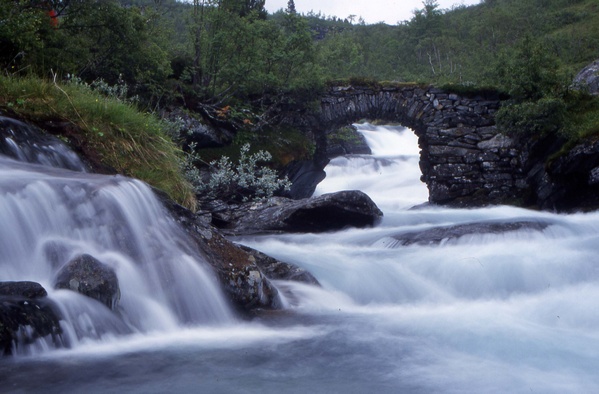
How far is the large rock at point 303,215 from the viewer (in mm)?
10242

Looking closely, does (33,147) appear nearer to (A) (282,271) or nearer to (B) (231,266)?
(B) (231,266)

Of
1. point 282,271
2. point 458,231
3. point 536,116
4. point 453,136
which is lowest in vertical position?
point 458,231

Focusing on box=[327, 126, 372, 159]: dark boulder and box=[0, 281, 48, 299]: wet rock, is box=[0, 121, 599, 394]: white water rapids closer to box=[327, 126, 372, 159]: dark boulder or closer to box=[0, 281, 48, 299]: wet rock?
box=[0, 281, 48, 299]: wet rock

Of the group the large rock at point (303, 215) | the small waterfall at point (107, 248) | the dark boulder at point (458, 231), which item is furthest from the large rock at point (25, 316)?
the large rock at point (303, 215)

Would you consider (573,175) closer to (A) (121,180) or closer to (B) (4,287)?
(A) (121,180)

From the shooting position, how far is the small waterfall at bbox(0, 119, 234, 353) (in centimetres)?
436

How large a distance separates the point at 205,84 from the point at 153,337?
33.4 feet

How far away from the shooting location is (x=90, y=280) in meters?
4.21

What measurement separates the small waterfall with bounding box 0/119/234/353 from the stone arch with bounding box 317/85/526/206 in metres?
9.89

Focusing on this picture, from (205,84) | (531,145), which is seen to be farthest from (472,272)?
(205,84)

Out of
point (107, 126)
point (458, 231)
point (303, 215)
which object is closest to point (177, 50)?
point (303, 215)

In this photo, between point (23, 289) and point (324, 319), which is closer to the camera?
point (23, 289)

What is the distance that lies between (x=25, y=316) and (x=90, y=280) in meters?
0.63

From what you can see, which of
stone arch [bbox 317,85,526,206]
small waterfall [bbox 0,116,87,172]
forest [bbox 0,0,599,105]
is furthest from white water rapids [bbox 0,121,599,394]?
stone arch [bbox 317,85,526,206]
